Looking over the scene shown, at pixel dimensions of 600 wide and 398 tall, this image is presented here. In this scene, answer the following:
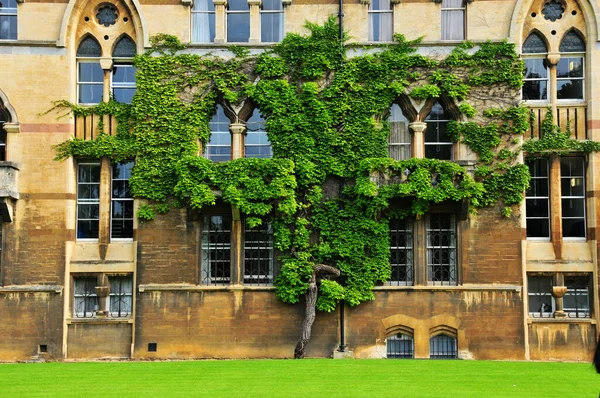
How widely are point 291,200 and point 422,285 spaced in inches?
180

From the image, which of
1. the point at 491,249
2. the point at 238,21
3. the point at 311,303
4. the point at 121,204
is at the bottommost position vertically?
the point at 311,303

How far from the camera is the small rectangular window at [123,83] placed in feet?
82.5

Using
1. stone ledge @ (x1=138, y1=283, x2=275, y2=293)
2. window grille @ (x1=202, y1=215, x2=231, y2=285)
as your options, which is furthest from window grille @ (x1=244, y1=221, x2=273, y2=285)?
window grille @ (x1=202, y1=215, x2=231, y2=285)

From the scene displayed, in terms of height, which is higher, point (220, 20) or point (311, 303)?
point (220, 20)

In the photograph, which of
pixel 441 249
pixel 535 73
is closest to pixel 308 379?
pixel 441 249

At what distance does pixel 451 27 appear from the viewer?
24.8 meters

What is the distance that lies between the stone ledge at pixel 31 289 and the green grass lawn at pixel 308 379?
314 centimetres

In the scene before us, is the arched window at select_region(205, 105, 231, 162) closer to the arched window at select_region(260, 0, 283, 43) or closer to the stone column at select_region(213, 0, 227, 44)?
the stone column at select_region(213, 0, 227, 44)

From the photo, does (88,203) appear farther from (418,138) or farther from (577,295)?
(577,295)

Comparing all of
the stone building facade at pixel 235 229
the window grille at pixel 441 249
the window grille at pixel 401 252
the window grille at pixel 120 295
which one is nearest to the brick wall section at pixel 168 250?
the stone building facade at pixel 235 229

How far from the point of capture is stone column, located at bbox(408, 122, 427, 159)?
79.6 ft

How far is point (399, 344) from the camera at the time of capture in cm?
2394

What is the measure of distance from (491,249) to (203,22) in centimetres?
1105

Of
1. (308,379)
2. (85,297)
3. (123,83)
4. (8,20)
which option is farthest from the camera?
(123,83)
